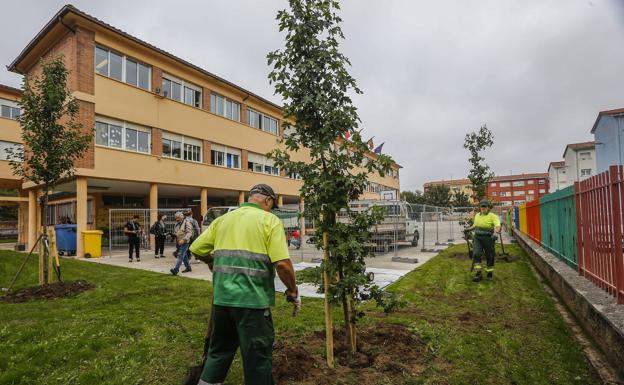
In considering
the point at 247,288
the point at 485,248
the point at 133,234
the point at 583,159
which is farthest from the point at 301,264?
the point at 583,159

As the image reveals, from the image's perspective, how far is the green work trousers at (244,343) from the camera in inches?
117

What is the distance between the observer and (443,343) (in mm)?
4672

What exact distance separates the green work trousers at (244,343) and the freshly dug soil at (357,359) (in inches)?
→ 29.0

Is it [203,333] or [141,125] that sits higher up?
[141,125]

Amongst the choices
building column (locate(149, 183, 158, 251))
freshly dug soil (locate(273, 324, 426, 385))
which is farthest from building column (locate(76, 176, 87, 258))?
freshly dug soil (locate(273, 324, 426, 385))

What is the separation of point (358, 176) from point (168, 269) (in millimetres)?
9678

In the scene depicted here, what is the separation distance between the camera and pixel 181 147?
20953 millimetres

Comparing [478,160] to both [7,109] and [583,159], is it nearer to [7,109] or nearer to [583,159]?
[7,109]

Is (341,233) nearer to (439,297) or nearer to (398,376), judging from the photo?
(398,376)

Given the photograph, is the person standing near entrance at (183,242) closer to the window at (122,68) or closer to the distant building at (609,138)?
the window at (122,68)

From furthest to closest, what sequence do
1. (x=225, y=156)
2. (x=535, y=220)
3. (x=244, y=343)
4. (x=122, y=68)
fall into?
(x=225, y=156), (x=122, y=68), (x=535, y=220), (x=244, y=343)

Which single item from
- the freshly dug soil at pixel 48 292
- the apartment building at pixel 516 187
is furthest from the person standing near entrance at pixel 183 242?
the apartment building at pixel 516 187

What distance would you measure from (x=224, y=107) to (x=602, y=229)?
2217 cm

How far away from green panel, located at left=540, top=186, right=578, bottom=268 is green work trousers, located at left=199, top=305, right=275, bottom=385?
245 inches
